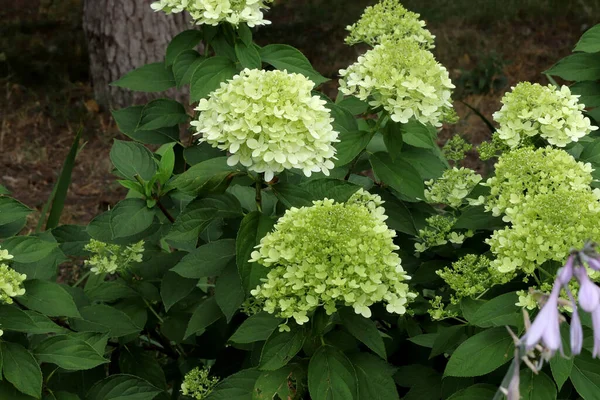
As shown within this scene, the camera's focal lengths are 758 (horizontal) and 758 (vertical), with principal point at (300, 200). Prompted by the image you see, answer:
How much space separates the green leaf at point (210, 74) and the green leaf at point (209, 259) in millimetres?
437

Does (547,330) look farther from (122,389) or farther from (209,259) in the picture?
(122,389)

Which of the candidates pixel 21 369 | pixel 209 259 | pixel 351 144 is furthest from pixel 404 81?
pixel 21 369

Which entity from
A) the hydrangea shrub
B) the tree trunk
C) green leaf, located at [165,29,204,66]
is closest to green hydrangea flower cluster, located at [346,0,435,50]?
the hydrangea shrub

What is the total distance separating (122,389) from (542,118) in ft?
4.24

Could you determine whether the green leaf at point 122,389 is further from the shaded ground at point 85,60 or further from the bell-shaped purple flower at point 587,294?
the shaded ground at point 85,60

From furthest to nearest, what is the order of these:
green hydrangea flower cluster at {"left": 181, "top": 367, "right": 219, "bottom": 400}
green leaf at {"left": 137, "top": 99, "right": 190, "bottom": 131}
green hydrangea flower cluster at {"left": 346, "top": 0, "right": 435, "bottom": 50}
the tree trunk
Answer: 1. the tree trunk
2. green hydrangea flower cluster at {"left": 346, "top": 0, "right": 435, "bottom": 50}
3. green leaf at {"left": 137, "top": 99, "right": 190, "bottom": 131}
4. green hydrangea flower cluster at {"left": 181, "top": 367, "right": 219, "bottom": 400}

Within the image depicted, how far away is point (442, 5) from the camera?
7441 mm

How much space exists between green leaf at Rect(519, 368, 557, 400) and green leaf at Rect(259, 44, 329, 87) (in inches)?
42.5

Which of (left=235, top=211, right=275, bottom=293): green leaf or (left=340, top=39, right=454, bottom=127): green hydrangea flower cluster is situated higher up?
(left=340, top=39, right=454, bottom=127): green hydrangea flower cluster

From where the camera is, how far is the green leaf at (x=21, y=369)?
174 cm

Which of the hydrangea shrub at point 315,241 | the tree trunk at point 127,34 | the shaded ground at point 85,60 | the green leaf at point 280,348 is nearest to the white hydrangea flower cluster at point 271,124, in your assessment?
the hydrangea shrub at point 315,241

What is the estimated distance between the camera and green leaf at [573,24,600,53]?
227cm

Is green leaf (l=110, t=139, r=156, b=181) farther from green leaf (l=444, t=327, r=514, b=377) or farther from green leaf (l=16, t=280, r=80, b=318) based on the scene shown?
green leaf (l=444, t=327, r=514, b=377)

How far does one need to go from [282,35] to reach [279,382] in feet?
18.8
